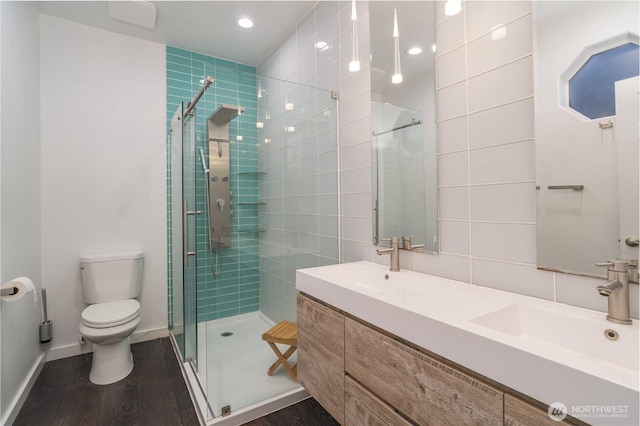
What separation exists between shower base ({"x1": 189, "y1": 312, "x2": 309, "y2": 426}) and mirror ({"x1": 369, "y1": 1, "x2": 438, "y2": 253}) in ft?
3.57

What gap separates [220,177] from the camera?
195cm

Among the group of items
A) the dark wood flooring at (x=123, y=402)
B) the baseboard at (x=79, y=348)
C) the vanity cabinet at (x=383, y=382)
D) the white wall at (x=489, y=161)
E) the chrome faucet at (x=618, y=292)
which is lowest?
the dark wood flooring at (x=123, y=402)

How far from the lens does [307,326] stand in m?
1.51

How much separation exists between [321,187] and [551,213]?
134 centimetres

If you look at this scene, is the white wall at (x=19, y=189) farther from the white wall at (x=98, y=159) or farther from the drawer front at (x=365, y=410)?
the drawer front at (x=365, y=410)

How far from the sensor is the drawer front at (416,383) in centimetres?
77

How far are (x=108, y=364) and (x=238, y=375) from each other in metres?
0.97

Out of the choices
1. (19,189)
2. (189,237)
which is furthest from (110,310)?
(19,189)

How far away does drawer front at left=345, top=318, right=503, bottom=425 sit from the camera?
0.77 metres

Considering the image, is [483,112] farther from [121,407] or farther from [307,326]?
[121,407]

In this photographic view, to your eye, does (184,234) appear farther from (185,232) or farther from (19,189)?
(19,189)

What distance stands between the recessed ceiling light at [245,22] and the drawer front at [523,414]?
8.88 ft

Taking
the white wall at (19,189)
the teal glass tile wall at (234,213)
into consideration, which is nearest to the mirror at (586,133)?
the teal glass tile wall at (234,213)

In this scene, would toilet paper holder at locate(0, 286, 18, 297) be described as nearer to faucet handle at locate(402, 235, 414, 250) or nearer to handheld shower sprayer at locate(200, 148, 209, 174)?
handheld shower sprayer at locate(200, 148, 209, 174)
